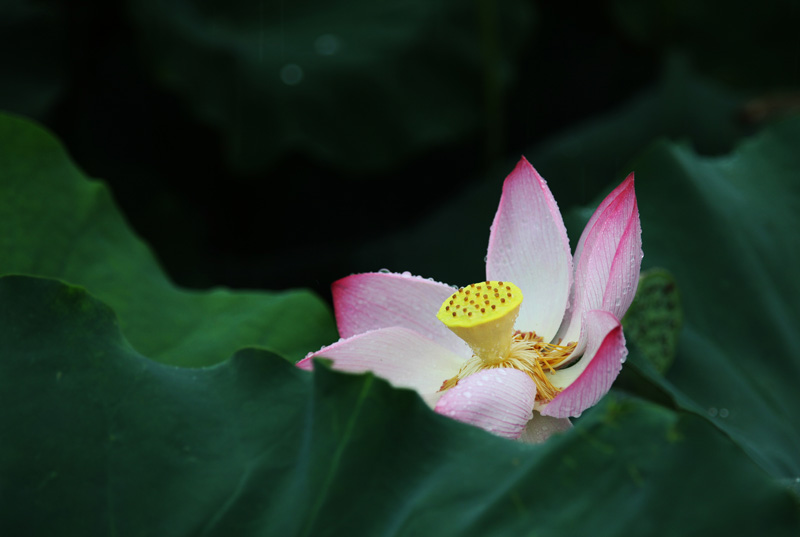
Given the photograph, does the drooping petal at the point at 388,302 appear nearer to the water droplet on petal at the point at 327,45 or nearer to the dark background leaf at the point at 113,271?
the dark background leaf at the point at 113,271

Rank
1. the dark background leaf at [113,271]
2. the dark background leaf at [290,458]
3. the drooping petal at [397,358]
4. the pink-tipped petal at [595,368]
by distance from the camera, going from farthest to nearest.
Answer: the dark background leaf at [113,271]
the drooping petal at [397,358]
the pink-tipped petal at [595,368]
the dark background leaf at [290,458]

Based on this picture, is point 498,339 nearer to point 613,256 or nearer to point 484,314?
point 484,314

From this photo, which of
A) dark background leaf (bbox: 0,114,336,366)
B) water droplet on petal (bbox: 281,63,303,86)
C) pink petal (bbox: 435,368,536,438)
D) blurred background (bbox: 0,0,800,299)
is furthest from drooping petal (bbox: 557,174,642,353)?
water droplet on petal (bbox: 281,63,303,86)

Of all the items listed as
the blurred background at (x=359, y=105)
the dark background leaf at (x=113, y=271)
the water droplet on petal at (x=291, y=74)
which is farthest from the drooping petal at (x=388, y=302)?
the water droplet on petal at (x=291, y=74)

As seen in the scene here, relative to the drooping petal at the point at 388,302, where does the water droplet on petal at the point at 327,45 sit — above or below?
below

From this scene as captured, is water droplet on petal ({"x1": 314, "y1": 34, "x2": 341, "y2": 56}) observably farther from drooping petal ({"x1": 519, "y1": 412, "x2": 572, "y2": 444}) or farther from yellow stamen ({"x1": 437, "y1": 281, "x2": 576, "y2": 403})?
drooping petal ({"x1": 519, "y1": 412, "x2": 572, "y2": 444})

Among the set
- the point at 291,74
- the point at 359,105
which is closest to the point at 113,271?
the point at 291,74
